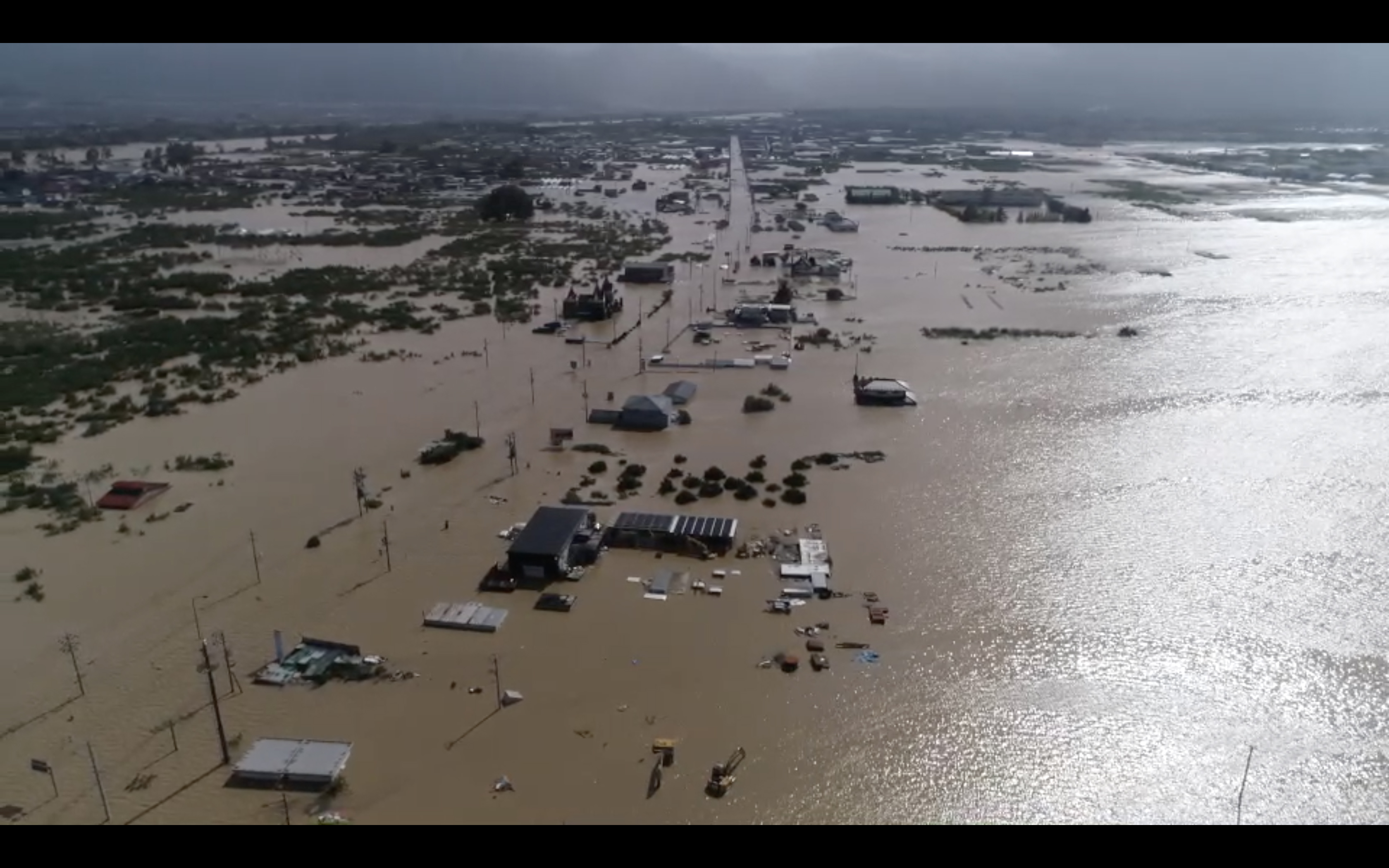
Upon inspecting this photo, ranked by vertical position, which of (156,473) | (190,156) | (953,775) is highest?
(190,156)

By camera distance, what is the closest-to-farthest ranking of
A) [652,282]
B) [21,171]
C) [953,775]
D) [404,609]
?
1. [953,775]
2. [404,609]
3. [652,282]
4. [21,171]

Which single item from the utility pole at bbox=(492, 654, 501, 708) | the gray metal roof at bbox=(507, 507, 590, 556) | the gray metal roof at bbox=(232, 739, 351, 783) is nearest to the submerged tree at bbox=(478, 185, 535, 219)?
→ the gray metal roof at bbox=(507, 507, 590, 556)

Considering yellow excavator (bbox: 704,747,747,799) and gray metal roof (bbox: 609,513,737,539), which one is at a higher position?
gray metal roof (bbox: 609,513,737,539)

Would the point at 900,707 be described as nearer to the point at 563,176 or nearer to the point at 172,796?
the point at 172,796

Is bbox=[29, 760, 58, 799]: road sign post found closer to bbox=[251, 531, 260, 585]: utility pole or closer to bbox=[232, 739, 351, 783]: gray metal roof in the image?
bbox=[232, 739, 351, 783]: gray metal roof

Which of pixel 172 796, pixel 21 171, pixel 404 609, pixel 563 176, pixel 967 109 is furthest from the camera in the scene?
pixel 967 109

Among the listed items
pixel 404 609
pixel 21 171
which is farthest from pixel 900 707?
pixel 21 171

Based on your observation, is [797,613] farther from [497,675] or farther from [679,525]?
[497,675]
